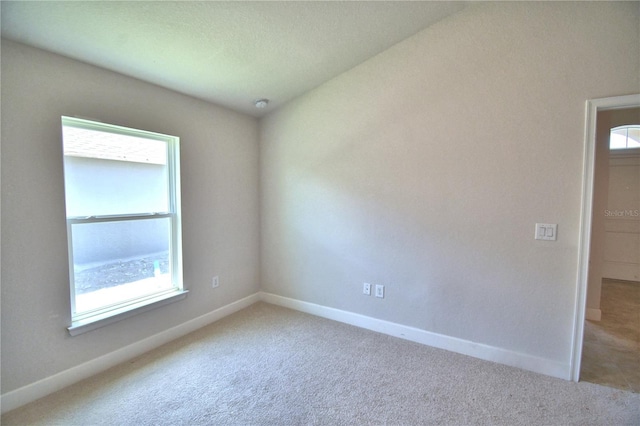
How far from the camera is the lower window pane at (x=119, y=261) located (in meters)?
2.12

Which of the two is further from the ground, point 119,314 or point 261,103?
point 261,103

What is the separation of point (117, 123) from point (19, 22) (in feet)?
2.42

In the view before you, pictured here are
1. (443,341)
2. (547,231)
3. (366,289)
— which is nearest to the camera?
(547,231)

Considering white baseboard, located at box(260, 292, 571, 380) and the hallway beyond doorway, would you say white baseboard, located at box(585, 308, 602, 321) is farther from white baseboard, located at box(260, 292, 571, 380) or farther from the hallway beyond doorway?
white baseboard, located at box(260, 292, 571, 380)

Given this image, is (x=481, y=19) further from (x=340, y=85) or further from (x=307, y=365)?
(x=307, y=365)

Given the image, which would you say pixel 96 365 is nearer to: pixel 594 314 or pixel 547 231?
pixel 547 231

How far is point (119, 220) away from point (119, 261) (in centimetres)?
35

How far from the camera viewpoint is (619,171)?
4062 millimetres

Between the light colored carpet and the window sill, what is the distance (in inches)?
15.0

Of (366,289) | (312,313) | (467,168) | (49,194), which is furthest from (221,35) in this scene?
(312,313)

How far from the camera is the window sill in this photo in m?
2.03

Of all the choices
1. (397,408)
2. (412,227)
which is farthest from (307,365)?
(412,227)

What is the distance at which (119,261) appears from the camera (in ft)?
7.72

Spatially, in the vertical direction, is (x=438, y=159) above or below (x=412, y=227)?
above
